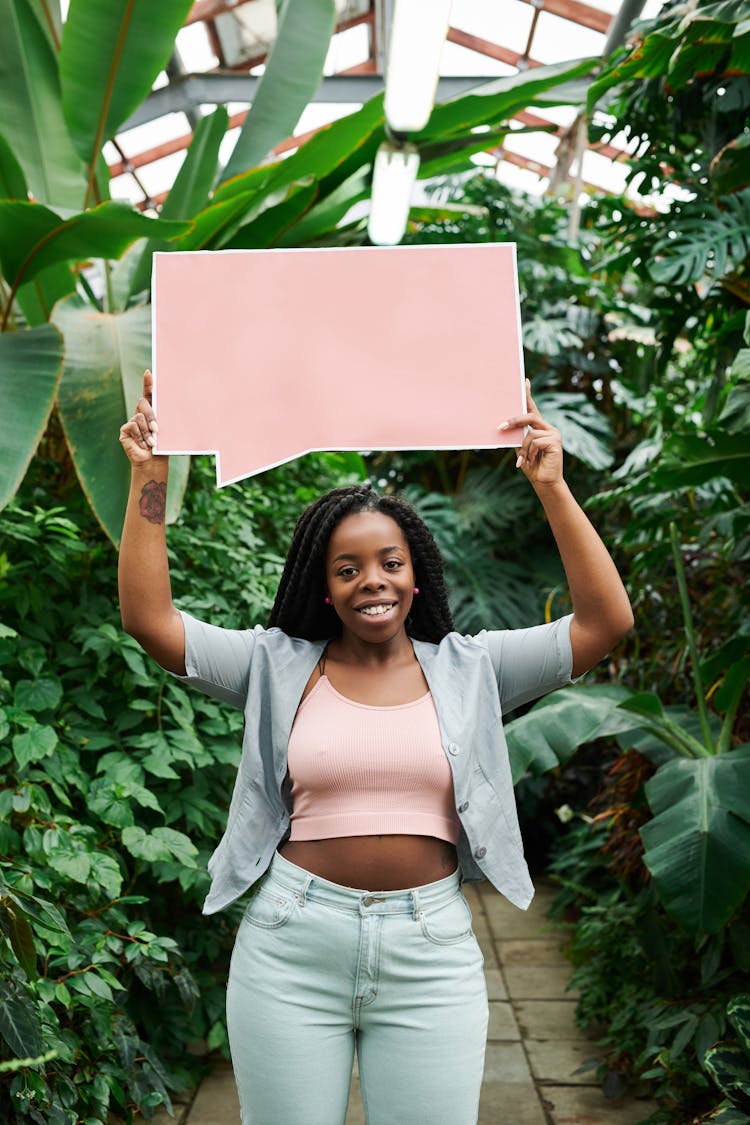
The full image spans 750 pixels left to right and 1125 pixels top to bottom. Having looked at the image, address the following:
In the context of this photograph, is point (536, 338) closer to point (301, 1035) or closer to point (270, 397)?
point (270, 397)

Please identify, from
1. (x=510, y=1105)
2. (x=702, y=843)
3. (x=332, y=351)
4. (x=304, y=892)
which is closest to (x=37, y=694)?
(x=304, y=892)

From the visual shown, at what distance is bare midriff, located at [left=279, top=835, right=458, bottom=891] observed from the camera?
4.98 feet

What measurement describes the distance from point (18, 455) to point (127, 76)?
1.34 meters

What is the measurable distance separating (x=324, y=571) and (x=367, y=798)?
38 centimetres

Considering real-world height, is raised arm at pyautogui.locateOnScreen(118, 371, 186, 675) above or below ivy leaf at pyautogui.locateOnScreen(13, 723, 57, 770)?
above

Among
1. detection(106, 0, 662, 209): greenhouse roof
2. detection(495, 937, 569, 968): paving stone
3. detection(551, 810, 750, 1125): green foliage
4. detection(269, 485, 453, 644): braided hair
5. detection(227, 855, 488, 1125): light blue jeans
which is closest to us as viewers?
detection(227, 855, 488, 1125): light blue jeans

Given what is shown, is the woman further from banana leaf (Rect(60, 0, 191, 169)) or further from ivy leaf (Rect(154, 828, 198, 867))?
banana leaf (Rect(60, 0, 191, 169))

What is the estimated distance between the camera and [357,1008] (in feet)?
4.98

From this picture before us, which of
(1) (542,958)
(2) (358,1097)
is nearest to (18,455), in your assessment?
(2) (358,1097)

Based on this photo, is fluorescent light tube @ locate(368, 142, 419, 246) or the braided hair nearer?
A: the braided hair

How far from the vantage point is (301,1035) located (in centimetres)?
150

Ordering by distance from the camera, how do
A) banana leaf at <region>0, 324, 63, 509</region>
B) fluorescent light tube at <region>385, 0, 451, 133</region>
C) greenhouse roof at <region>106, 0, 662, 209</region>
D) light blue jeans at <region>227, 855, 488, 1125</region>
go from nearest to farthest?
light blue jeans at <region>227, 855, 488, 1125</region> < banana leaf at <region>0, 324, 63, 509</region> < fluorescent light tube at <region>385, 0, 451, 133</region> < greenhouse roof at <region>106, 0, 662, 209</region>

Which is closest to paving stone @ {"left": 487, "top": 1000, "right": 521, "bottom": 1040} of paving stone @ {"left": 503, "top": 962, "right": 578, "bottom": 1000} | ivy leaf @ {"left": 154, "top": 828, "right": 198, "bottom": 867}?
paving stone @ {"left": 503, "top": 962, "right": 578, "bottom": 1000}

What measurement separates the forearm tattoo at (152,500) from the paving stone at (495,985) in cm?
277
